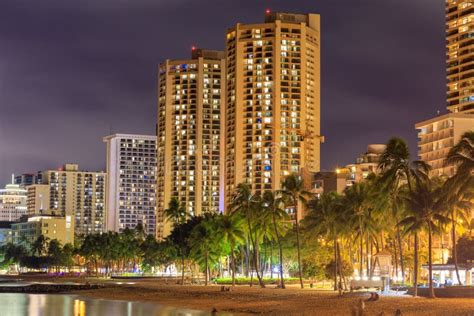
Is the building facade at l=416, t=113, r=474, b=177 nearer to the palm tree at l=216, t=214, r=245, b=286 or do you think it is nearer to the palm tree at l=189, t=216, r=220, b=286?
the palm tree at l=189, t=216, r=220, b=286

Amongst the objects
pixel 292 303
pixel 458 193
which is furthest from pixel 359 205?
pixel 458 193

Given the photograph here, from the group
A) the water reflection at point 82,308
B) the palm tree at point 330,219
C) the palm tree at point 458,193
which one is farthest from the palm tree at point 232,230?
the palm tree at point 458,193

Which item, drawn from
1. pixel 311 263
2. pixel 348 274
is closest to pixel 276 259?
pixel 311 263

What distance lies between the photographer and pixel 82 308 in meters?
79.0

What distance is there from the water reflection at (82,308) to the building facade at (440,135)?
9127cm

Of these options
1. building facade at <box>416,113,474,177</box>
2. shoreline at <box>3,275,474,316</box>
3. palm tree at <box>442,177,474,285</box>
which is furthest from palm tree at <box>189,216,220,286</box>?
building facade at <box>416,113,474,177</box>

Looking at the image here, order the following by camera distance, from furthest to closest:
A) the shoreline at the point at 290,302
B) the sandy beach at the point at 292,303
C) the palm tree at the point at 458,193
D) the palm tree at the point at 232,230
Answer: the palm tree at the point at 232,230 → the palm tree at the point at 458,193 → the shoreline at the point at 290,302 → the sandy beach at the point at 292,303

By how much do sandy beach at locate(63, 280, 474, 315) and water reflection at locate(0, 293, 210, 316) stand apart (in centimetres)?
308

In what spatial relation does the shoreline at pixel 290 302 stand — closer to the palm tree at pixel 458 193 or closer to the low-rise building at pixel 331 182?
the palm tree at pixel 458 193

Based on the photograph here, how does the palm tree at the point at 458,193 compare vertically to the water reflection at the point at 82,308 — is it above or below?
above

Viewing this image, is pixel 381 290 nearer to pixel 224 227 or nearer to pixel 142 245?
pixel 224 227

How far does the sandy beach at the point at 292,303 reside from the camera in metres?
53.4

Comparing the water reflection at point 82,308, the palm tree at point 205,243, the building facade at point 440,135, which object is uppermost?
the building facade at point 440,135

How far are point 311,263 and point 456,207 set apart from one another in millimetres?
44640
